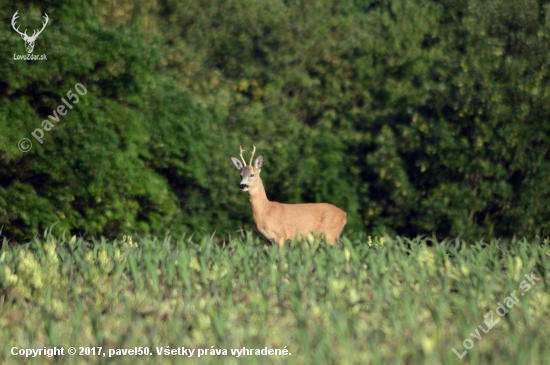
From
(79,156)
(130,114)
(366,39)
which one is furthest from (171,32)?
(79,156)

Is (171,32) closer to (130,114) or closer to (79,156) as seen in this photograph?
(130,114)

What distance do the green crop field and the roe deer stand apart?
1.98 meters

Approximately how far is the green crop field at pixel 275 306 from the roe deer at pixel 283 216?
77.9 inches

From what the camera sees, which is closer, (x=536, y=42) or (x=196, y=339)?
(x=196, y=339)

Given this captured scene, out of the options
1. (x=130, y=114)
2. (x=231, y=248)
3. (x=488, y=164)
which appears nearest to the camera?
(x=231, y=248)

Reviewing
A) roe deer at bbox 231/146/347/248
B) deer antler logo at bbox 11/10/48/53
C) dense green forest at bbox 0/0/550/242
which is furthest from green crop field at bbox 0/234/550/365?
deer antler logo at bbox 11/10/48/53

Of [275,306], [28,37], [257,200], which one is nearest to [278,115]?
[28,37]

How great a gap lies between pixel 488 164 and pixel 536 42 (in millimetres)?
3635

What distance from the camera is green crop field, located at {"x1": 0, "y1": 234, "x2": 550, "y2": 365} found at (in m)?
5.59

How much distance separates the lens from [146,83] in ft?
67.4

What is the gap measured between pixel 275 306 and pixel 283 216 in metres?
4.51

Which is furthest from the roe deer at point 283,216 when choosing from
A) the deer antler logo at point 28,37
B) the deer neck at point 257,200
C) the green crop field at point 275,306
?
the deer antler logo at point 28,37

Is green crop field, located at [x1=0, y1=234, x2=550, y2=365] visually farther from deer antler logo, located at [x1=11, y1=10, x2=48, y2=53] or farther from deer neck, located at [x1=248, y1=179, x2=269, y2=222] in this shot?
deer antler logo, located at [x1=11, y1=10, x2=48, y2=53]

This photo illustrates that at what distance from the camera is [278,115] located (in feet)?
88.7
